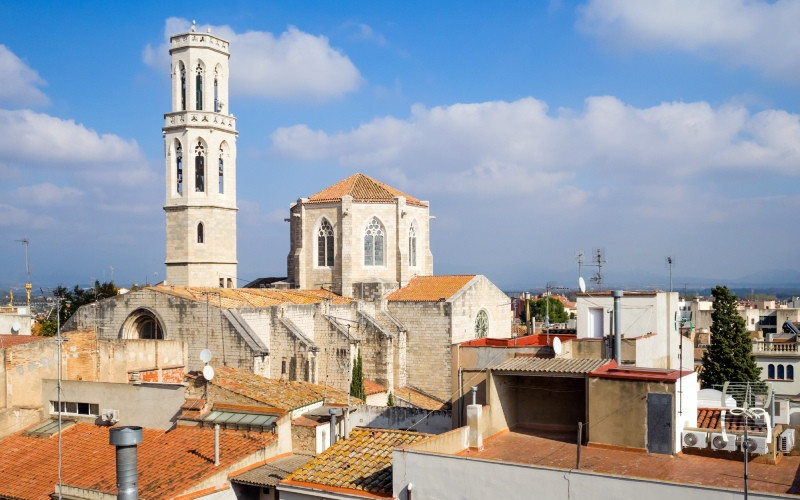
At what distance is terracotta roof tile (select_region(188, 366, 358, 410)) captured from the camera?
2073cm

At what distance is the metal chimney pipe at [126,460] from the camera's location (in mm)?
8820

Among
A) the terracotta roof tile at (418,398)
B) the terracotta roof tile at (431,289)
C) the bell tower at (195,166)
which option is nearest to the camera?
the terracotta roof tile at (418,398)

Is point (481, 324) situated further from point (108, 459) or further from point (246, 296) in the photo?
point (108, 459)

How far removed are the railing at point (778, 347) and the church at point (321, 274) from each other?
12.9 meters

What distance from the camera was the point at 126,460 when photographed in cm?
892

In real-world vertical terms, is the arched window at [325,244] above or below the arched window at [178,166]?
below

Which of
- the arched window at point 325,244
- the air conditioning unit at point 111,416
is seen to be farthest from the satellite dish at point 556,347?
the arched window at point 325,244

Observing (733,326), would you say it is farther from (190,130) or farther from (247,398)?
(190,130)

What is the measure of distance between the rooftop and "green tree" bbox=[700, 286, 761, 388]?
21.3 metres

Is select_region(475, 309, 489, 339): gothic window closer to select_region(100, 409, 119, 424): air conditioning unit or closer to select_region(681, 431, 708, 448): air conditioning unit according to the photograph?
select_region(100, 409, 119, 424): air conditioning unit

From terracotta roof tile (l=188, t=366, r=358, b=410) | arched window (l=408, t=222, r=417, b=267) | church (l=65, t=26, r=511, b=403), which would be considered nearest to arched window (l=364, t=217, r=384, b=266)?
church (l=65, t=26, r=511, b=403)

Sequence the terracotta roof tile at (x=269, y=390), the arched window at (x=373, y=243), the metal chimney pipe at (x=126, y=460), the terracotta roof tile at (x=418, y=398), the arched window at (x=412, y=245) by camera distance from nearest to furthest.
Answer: the metal chimney pipe at (x=126, y=460) → the terracotta roof tile at (x=269, y=390) → the terracotta roof tile at (x=418, y=398) → the arched window at (x=373, y=243) → the arched window at (x=412, y=245)

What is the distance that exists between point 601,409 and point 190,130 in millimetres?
31171

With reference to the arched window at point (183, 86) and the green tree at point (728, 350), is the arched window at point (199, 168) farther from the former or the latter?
the green tree at point (728, 350)
